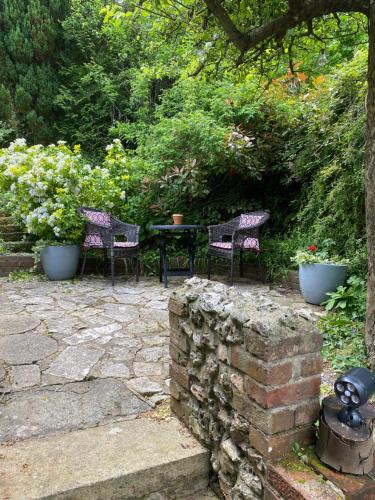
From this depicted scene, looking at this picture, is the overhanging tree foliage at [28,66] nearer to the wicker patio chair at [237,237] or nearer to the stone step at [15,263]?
the stone step at [15,263]

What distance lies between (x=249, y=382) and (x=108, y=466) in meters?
0.59

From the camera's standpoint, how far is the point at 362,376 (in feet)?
3.72

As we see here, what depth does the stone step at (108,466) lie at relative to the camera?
1.26 metres

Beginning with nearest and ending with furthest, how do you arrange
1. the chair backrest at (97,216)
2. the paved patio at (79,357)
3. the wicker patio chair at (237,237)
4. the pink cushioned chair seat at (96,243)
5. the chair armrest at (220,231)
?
1. the paved patio at (79,357)
2. the wicker patio chair at (237,237)
3. the pink cushioned chair seat at (96,243)
4. the chair backrest at (97,216)
5. the chair armrest at (220,231)

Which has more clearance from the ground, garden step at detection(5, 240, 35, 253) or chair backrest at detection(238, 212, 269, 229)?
chair backrest at detection(238, 212, 269, 229)

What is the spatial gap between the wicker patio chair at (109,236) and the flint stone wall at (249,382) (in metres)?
3.07

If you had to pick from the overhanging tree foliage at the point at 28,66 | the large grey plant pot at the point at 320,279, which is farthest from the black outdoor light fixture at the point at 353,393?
the overhanging tree foliage at the point at 28,66

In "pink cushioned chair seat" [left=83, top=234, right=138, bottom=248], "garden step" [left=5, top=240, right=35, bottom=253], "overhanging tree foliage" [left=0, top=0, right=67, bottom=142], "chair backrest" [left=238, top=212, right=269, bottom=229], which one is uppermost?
"overhanging tree foliage" [left=0, top=0, right=67, bottom=142]

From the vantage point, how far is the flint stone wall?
114 centimetres

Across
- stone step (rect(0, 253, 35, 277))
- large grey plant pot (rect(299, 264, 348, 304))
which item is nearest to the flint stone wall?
large grey plant pot (rect(299, 264, 348, 304))

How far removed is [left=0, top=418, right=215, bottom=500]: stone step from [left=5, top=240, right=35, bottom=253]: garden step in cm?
436

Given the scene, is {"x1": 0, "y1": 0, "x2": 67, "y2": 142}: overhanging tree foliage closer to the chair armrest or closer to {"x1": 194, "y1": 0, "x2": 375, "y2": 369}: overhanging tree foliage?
the chair armrest

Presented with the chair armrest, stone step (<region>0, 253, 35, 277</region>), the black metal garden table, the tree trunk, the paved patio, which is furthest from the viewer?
stone step (<region>0, 253, 35, 277</region>)

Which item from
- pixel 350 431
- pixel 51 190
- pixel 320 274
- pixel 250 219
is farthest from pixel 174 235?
pixel 350 431
